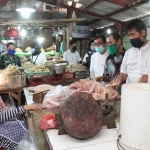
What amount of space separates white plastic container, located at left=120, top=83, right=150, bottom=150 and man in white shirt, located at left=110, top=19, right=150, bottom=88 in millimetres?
1745

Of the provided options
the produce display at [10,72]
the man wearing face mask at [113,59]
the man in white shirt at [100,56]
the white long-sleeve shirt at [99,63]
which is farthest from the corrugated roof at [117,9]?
the produce display at [10,72]

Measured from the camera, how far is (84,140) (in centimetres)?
199

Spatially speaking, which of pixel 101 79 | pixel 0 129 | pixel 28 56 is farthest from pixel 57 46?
pixel 0 129

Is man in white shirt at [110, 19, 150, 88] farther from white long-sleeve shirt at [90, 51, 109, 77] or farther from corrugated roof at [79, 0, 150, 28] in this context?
corrugated roof at [79, 0, 150, 28]

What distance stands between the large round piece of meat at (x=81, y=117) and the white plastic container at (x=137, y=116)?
40 cm

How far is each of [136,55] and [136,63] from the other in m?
0.14

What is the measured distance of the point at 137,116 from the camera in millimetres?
1614

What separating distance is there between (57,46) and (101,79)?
41.7 ft

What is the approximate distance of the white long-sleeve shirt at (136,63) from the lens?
3.63 m

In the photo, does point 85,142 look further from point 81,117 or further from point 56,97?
point 56,97

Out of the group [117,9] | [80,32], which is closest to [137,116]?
[117,9]

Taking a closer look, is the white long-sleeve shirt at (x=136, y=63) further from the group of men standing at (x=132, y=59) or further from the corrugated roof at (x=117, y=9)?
the corrugated roof at (x=117, y=9)

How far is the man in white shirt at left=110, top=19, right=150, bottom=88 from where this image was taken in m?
3.54

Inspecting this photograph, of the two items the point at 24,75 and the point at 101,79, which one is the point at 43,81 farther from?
the point at 101,79
